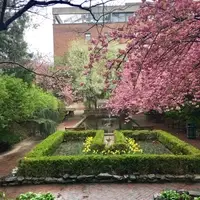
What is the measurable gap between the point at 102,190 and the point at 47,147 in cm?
368

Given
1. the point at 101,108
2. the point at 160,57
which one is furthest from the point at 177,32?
the point at 101,108

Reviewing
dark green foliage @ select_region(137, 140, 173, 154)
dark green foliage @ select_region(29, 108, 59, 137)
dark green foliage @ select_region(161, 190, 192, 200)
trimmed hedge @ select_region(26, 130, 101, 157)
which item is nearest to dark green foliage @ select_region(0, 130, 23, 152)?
trimmed hedge @ select_region(26, 130, 101, 157)

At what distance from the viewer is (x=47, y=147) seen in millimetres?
10805

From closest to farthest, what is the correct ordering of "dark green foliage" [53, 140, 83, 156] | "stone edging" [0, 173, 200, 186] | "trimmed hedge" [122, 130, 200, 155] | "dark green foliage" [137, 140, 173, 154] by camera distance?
"stone edging" [0, 173, 200, 186]
"trimmed hedge" [122, 130, 200, 155]
"dark green foliage" [137, 140, 173, 154]
"dark green foliage" [53, 140, 83, 156]

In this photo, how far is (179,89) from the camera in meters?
7.17

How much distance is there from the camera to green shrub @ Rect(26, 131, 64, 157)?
32.0 feet

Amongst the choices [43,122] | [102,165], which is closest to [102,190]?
[102,165]

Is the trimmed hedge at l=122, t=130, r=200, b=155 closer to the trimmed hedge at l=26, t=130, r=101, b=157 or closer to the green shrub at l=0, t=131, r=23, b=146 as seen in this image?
the trimmed hedge at l=26, t=130, r=101, b=157

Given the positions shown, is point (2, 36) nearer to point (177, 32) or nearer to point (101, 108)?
point (101, 108)

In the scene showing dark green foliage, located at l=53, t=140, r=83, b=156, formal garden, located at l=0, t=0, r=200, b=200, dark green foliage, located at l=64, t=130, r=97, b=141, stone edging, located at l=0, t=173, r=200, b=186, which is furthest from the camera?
dark green foliage, located at l=64, t=130, r=97, b=141

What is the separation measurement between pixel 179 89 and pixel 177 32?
3.24 metres

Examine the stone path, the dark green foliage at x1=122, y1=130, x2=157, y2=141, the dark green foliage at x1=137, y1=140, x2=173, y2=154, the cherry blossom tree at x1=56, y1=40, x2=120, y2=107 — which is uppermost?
the cherry blossom tree at x1=56, y1=40, x2=120, y2=107

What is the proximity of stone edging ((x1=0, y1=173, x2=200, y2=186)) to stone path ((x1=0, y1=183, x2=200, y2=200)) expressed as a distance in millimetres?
217

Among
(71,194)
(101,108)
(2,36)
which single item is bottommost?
(71,194)
